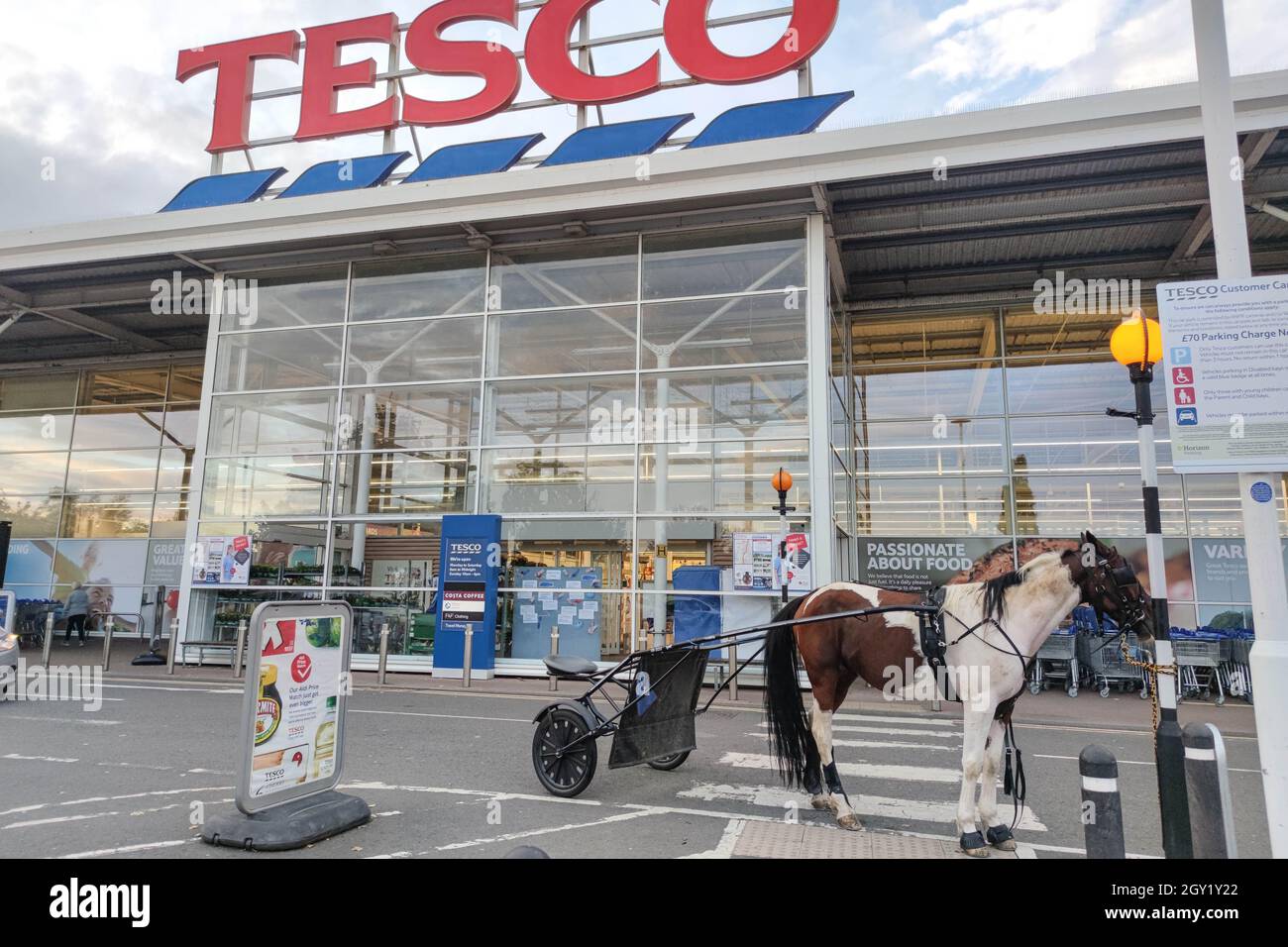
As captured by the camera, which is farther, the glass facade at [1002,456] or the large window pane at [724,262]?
the glass facade at [1002,456]

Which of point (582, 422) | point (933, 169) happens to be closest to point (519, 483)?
point (582, 422)

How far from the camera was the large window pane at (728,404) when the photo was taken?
1548cm

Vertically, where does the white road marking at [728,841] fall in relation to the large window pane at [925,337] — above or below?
below

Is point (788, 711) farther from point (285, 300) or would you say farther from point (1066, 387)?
point (285, 300)

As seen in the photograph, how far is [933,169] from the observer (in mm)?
13750

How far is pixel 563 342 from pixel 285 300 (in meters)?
7.05

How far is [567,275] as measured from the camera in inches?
683

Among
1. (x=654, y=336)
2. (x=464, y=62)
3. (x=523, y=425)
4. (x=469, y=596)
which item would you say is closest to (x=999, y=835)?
(x=469, y=596)

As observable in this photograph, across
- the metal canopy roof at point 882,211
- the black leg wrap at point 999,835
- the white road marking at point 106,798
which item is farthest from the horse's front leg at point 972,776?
the metal canopy roof at point 882,211

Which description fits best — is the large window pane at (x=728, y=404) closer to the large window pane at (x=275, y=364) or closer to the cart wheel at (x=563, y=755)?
the large window pane at (x=275, y=364)

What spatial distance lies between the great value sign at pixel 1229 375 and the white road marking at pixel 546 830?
4.48 meters

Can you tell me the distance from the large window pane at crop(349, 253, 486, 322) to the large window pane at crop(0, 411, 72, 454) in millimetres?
14835

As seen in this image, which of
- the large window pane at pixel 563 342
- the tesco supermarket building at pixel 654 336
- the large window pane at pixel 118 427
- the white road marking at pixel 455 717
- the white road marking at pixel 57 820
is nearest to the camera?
the white road marking at pixel 57 820

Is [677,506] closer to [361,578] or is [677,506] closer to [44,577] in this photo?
[361,578]
